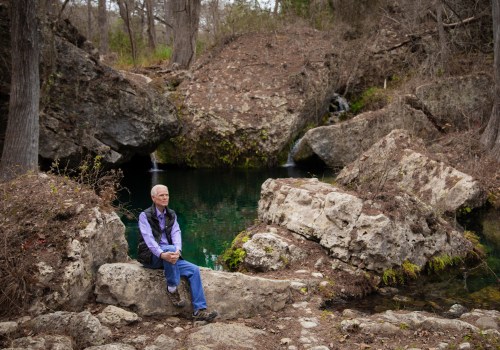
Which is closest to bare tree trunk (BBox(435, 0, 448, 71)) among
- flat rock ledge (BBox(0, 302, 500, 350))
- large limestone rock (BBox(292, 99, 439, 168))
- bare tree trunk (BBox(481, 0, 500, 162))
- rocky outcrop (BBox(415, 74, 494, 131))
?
rocky outcrop (BBox(415, 74, 494, 131))

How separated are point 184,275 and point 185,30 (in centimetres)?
2003

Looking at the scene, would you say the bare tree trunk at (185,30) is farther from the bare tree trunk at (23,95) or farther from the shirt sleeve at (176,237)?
the shirt sleeve at (176,237)

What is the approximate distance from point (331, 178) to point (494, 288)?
953cm

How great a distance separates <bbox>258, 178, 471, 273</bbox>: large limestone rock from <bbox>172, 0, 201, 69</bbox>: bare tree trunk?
54.7 feet

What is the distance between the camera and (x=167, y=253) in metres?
5.74

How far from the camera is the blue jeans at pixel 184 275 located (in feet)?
19.3

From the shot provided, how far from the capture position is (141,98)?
56.7 feet

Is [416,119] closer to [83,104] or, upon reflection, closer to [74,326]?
[83,104]

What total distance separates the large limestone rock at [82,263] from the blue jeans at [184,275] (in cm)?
82

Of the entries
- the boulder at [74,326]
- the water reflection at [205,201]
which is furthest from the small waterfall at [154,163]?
the boulder at [74,326]

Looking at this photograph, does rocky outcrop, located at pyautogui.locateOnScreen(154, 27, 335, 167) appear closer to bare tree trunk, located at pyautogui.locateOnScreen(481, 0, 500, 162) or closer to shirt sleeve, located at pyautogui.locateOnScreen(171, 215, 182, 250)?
bare tree trunk, located at pyautogui.locateOnScreen(481, 0, 500, 162)

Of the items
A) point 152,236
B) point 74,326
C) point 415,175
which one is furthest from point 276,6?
point 74,326

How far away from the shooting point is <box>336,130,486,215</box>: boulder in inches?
452

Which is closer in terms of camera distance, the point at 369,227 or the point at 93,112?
the point at 369,227
